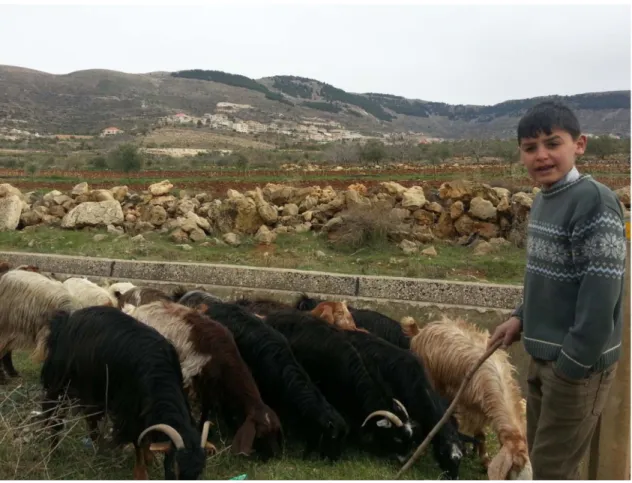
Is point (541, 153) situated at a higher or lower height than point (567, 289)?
higher

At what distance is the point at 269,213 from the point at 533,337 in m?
12.2

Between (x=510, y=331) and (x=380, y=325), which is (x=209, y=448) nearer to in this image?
(x=510, y=331)

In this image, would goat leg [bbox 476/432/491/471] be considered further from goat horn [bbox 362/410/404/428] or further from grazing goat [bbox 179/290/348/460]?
grazing goat [bbox 179/290/348/460]

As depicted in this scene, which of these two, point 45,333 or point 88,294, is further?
point 88,294

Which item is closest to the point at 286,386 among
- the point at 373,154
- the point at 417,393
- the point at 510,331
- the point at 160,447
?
the point at 417,393

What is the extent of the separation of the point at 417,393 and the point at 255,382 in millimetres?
1702

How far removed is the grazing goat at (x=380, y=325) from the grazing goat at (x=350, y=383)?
116 cm

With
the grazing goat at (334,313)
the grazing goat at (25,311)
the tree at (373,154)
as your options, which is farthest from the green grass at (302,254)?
the tree at (373,154)

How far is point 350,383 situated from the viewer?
6.50 metres

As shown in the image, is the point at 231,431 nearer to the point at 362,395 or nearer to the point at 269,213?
the point at 362,395

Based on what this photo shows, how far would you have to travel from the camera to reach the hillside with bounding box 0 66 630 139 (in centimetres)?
7388

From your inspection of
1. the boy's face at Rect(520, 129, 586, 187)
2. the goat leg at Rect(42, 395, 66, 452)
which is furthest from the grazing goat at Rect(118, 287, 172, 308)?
the boy's face at Rect(520, 129, 586, 187)

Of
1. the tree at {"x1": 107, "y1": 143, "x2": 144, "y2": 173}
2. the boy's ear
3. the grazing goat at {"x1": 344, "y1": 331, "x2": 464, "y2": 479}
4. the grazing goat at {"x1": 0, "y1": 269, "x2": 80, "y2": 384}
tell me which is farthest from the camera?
the tree at {"x1": 107, "y1": 143, "x2": 144, "y2": 173}

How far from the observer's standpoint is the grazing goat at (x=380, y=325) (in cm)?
789
